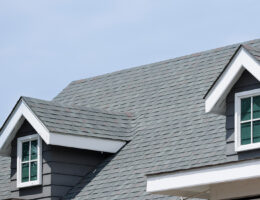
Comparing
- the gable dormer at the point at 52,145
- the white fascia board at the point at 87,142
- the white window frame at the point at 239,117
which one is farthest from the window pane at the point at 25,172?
the white window frame at the point at 239,117

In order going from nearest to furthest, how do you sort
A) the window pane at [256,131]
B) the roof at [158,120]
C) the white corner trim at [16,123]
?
the window pane at [256,131] < the roof at [158,120] < the white corner trim at [16,123]

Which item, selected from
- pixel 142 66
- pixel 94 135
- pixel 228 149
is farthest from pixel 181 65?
pixel 228 149

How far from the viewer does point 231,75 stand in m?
16.4

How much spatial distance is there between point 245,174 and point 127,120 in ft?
24.5

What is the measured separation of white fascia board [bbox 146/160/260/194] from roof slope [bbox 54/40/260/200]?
1604 mm

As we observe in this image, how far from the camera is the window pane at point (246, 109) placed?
637 inches

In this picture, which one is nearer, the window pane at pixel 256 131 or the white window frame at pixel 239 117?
the window pane at pixel 256 131

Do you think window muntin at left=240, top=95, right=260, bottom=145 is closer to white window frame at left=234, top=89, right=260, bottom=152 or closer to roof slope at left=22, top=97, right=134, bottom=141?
white window frame at left=234, top=89, right=260, bottom=152

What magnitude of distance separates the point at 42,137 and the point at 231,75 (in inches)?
199

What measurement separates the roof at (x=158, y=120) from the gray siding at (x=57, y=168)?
0.23 meters

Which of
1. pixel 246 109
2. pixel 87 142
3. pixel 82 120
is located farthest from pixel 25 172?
pixel 246 109

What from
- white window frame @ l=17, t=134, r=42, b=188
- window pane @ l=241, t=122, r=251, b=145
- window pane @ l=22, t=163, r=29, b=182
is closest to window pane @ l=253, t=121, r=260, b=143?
window pane @ l=241, t=122, r=251, b=145

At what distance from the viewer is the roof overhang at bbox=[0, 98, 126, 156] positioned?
1990cm

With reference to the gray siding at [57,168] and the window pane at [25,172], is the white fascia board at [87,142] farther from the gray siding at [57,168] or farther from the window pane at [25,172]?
the window pane at [25,172]
